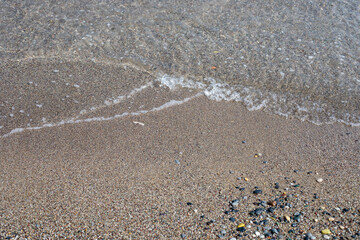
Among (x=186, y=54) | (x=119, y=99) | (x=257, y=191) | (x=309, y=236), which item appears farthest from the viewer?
(x=186, y=54)

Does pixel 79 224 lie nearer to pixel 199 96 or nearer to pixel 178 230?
pixel 178 230

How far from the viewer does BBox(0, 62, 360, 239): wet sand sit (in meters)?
2.54

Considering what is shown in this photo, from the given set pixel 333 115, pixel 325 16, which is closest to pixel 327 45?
pixel 325 16

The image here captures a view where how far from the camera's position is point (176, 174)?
10.2ft

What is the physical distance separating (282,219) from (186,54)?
299cm

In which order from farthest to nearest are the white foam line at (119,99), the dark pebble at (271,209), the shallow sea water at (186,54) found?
the shallow sea water at (186,54) < the white foam line at (119,99) < the dark pebble at (271,209)

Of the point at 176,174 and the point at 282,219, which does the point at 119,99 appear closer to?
the point at 176,174

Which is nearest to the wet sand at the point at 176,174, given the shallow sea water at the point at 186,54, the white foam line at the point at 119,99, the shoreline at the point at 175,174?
the shoreline at the point at 175,174

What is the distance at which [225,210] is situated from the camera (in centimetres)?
268

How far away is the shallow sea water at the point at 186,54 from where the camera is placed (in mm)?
4227

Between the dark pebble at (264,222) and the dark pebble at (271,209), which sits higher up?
the dark pebble at (264,222)

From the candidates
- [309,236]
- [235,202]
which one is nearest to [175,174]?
[235,202]

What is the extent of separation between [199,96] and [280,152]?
126 centimetres

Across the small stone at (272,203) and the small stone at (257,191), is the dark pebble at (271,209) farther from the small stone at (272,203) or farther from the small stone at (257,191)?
the small stone at (257,191)
